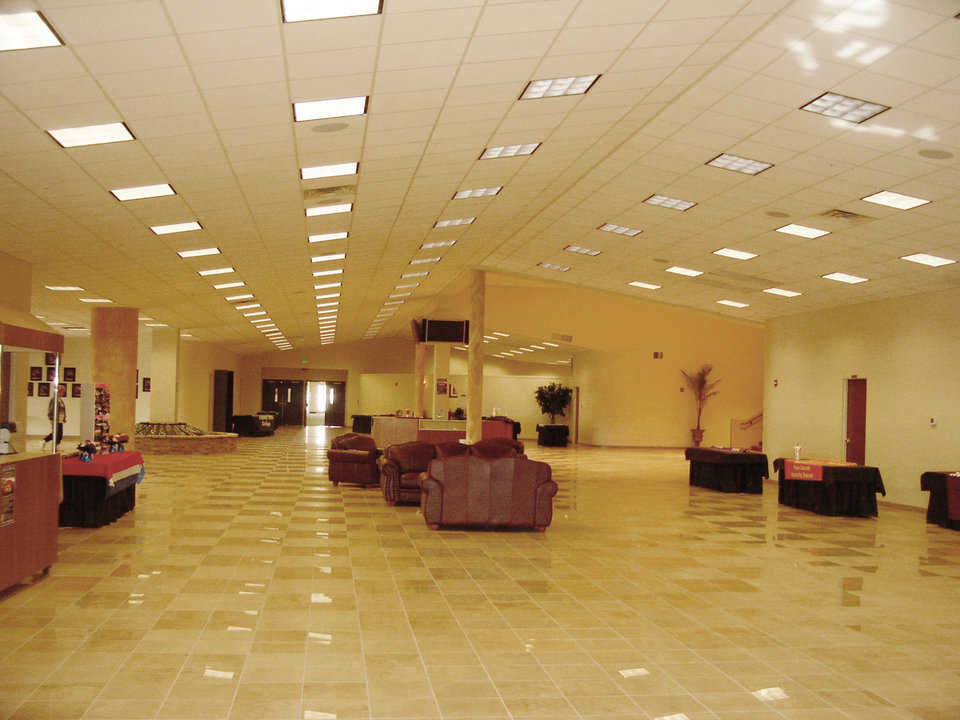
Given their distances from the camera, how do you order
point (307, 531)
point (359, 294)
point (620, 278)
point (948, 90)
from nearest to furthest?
1. point (948, 90)
2. point (307, 531)
3. point (620, 278)
4. point (359, 294)

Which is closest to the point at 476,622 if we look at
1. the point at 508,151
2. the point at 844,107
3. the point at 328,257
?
the point at 508,151

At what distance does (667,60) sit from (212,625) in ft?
18.0

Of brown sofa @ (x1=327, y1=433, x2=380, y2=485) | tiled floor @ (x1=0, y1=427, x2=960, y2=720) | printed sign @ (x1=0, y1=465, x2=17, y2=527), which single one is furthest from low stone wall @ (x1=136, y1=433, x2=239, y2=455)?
printed sign @ (x1=0, y1=465, x2=17, y2=527)

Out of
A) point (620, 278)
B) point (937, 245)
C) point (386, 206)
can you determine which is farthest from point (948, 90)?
point (620, 278)

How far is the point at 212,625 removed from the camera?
18.0 ft

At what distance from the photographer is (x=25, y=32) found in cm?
425

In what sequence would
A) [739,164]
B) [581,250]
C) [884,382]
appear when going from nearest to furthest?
[739,164] → [884,382] → [581,250]

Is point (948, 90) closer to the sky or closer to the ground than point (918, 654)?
closer to the sky

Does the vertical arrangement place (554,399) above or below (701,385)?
below

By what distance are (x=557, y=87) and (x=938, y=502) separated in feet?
28.6

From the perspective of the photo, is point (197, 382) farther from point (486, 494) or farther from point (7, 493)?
point (7, 493)

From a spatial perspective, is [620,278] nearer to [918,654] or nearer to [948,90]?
[948,90]

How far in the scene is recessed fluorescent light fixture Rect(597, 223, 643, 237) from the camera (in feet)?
42.2

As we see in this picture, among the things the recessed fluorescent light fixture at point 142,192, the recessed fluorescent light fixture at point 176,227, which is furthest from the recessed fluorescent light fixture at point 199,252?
the recessed fluorescent light fixture at point 142,192
